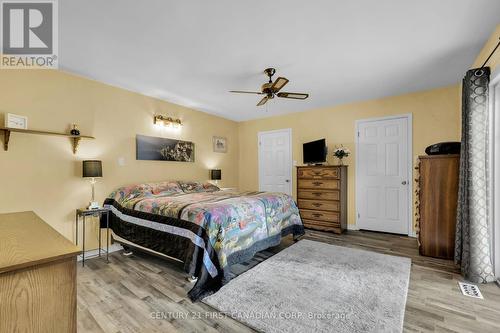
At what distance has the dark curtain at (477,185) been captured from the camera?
233 centimetres

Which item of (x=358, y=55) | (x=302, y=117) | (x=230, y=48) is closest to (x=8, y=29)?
(x=230, y=48)

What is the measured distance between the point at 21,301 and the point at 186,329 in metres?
1.19

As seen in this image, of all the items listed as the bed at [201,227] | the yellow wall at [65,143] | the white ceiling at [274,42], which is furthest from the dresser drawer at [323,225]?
the yellow wall at [65,143]

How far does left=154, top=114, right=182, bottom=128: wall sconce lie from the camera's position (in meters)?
4.15

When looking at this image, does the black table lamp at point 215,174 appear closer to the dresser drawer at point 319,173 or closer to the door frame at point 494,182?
the dresser drawer at point 319,173

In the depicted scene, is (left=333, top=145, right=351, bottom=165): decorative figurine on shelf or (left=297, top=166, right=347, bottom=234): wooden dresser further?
(left=333, top=145, right=351, bottom=165): decorative figurine on shelf

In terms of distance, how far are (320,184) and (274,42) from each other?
2.75 metres

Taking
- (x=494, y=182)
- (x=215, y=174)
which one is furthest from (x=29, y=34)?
(x=494, y=182)

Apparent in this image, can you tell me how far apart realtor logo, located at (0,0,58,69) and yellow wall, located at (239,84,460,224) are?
4044 mm

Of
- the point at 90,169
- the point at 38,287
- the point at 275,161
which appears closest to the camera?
the point at 38,287

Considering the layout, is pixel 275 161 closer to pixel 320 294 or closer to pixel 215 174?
pixel 215 174

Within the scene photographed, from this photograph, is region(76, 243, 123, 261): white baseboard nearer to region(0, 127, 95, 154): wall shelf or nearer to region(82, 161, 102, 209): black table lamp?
region(82, 161, 102, 209): black table lamp

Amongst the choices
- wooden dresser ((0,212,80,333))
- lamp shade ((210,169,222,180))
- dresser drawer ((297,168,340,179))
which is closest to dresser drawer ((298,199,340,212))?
dresser drawer ((297,168,340,179))

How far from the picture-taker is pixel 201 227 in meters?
2.30
